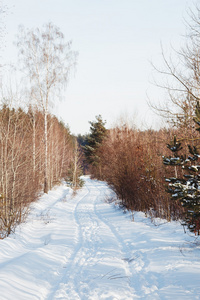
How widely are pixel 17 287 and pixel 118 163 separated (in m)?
8.39

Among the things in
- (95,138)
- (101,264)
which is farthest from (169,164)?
(95,138)

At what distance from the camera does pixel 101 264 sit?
4.87 m

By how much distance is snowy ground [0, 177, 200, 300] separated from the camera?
3616 millimetres

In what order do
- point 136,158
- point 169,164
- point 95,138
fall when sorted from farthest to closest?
1. point 95,138
2. point 136,158
3. point 169,164

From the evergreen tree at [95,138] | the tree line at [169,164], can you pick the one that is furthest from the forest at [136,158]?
the evergreen tree at [95,138]

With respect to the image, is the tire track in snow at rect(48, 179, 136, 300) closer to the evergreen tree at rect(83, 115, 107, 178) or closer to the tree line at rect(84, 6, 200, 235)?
the tree line at rect(84, 6, 200, 235)

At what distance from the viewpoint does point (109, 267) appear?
184 inches

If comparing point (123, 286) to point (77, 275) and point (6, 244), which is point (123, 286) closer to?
point (77, 275)

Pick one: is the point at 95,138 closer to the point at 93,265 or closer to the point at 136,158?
the point at 136,158

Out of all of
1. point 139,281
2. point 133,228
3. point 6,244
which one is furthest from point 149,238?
point 6,244

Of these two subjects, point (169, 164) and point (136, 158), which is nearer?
point (169, 164)

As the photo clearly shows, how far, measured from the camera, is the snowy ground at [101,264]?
3.62 m

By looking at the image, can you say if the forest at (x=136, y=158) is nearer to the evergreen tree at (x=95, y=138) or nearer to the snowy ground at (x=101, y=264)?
the snowy ground at (x=101, y=264)

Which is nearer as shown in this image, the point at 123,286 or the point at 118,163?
the point at 123,286
